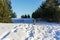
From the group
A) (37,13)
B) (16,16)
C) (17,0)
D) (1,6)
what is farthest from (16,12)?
(1,6)

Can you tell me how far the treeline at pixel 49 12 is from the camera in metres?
18.4

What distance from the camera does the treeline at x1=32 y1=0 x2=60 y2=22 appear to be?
18391mm

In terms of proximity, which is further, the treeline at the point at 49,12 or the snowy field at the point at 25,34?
the treeline at the point at 49,12

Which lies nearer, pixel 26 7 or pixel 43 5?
pixel 26 7

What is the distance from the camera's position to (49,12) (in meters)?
18.8

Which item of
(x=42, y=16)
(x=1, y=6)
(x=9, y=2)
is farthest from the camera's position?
(x=42, y=16)

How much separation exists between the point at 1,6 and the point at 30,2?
22.4ft

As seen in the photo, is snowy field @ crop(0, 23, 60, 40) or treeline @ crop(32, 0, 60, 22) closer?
snowy field @ crop(0, 23, 60, 40)

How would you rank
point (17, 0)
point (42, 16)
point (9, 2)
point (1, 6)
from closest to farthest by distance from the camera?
1. point (1, 6)
2. point (9, 2)
3. point (17, 0)
4. point (42, 16)

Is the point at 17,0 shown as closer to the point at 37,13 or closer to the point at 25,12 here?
the point at 25,12

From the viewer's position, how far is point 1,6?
40.2ft

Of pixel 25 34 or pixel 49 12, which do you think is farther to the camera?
pixel 49 12

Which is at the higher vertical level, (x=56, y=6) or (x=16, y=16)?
(x=56, y=6)

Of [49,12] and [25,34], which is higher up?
[49,12]
